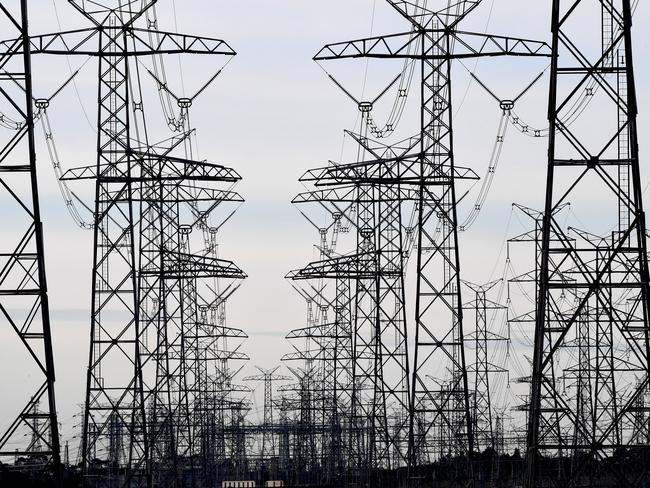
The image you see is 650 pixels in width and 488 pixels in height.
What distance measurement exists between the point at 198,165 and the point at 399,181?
6.33m

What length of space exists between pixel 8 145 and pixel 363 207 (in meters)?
33.8

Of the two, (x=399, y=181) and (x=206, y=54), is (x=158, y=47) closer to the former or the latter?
(x=206, y=54)

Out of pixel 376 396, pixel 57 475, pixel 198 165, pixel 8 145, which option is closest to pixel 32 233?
pixel 8 145

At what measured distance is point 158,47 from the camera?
4103 centimetres

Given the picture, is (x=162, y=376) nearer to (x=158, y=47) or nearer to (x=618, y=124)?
(x=158, y=47)

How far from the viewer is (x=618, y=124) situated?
106ft

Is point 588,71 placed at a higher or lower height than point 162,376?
higher

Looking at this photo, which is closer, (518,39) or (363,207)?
(518,39)

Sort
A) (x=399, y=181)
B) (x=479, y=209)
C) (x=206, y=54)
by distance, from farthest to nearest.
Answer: (x=479, y=209) < (x=399, y=181) < (x=206, y=54)

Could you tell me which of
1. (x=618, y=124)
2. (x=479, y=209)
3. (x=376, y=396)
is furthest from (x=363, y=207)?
(x=618, y=124)

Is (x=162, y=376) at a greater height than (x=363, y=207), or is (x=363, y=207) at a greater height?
(x=363, y=207)

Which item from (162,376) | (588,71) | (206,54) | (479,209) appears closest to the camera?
(588,71)

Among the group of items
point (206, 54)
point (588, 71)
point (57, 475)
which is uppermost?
point (206, 54)

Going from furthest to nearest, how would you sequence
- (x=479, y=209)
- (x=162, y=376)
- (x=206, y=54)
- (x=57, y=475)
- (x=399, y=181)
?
(x=162, y=376)
(x=479, y=209)
(x=399, y=181)
(x=206, y=54)
(x=57, y=475)
